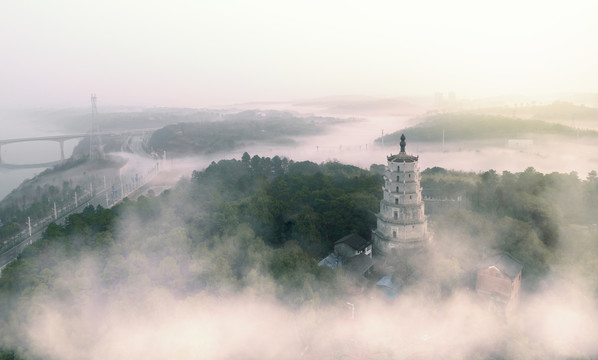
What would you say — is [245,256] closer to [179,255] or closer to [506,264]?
[179,255]

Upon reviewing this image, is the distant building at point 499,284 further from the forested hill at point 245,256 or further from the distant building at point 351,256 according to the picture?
the distant building at point 351,256

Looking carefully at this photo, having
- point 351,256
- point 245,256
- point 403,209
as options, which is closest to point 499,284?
point 403,209

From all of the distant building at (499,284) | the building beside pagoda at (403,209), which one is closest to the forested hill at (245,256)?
the distant building at (499,284)

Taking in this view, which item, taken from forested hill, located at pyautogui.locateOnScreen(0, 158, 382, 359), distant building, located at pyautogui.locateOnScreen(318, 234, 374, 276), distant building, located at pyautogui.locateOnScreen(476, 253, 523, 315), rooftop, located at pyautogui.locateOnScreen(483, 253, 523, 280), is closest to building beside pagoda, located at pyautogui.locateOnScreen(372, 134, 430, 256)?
distant building, located at pyautogui.locateOnScreen(318, 234, 374, 276)

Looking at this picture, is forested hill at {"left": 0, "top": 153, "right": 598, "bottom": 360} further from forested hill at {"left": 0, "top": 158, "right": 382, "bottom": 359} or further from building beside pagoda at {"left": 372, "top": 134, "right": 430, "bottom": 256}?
building beside pagoda at {"left": 372, "top": 134, "right": 430, "bottom": 256}

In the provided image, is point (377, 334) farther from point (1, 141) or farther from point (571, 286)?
point (1, 141)
